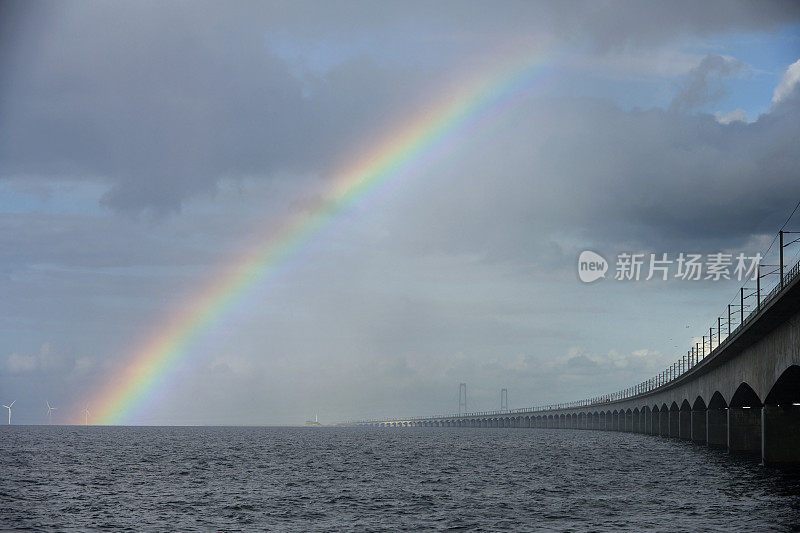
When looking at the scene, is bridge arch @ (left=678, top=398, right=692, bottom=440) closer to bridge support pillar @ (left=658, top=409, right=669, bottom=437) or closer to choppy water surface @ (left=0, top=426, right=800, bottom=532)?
bridge support pillar @ (left=658, top=409, right=669, bottom=437)

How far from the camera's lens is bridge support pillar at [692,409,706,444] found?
11575 cm

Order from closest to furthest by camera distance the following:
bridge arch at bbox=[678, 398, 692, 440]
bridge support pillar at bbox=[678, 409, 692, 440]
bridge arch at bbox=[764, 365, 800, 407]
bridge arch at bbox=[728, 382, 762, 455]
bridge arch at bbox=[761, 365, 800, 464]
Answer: bridge arch at bbox=[764, 365, 800, 407] < bridge arch at bbox=[761, 365, 800, 464] < bridge arch at bbox=[728, 382, 762, 455] < bridge arch at bbox=[678, 398, 692, 440] < bridge support pillar at bbox=[678, 409, 692, 440]

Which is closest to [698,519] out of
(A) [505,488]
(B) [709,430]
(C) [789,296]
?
(C) [789,296]

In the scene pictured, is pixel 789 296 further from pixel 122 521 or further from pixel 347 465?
pixel 347 465

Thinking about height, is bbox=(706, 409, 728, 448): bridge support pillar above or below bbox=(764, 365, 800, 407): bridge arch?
below

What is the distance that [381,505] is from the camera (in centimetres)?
4734

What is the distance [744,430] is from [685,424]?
42.6m

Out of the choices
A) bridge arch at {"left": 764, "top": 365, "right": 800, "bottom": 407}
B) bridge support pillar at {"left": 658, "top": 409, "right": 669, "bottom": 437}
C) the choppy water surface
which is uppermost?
bridge arch at {"left": 764, "top": 365, "right": 800, "bottom": 407}

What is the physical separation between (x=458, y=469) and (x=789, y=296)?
38889mm

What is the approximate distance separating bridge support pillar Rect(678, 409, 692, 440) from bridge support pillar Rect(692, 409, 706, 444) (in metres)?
4.96

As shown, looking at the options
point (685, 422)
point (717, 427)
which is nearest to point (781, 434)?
point (717, 427)

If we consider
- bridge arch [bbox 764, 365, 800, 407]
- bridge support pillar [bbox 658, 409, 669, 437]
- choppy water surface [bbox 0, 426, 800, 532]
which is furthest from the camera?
bridge support pillar [bbox 658, 409, 669, 437]

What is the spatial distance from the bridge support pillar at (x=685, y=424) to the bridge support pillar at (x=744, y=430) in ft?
126

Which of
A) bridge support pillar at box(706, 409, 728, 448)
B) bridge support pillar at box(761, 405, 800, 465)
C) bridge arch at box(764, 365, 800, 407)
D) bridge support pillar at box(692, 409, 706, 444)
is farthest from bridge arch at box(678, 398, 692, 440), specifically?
bridge arch at box(764, 365, 800, 407)
